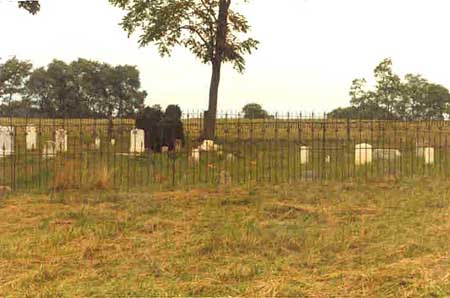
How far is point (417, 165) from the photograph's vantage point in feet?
47.9

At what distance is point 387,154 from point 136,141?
315 inches

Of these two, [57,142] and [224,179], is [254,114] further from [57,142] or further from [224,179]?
[57,142]

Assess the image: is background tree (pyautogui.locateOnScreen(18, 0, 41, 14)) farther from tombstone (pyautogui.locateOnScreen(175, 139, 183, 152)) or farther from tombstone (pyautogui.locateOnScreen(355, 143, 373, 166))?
tombstone (pyautogui.locateOnScreen(355, 143, 373, 166))

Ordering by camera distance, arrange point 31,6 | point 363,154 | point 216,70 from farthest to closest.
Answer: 1. point 216,70
2. point 363,154
3. point 31,6

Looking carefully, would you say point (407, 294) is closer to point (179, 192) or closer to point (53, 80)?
point (179, 192)

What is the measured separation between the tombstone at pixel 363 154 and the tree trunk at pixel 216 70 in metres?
5.35

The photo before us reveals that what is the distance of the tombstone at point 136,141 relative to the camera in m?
15.2

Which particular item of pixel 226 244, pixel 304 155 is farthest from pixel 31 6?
pixel 226 244

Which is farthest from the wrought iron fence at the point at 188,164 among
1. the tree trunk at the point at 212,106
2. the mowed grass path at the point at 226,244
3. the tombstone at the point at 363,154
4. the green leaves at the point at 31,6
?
the green leaves at the point at 31,6

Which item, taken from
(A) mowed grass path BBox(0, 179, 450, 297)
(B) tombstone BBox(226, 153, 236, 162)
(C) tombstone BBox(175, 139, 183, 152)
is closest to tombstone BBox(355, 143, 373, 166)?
(B) tombstone BBox(226, 153, 236, 162)

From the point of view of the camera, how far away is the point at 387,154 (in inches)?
632

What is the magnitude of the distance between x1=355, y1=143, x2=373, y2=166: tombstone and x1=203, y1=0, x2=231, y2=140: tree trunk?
17.6 ft

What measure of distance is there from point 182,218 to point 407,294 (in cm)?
410

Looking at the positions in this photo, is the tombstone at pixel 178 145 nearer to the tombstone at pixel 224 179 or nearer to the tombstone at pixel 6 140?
the tombstone at pixel 224 179
